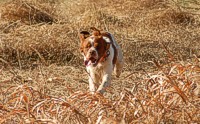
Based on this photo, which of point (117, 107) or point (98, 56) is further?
point (98, 56)

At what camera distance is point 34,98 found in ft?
13.1

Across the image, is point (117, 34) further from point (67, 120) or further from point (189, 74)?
point (67, 120)

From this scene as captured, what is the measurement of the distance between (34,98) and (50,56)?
192 inches

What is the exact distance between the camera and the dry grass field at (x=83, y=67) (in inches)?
141

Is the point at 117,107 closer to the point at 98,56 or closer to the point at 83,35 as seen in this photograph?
the point at 98,56

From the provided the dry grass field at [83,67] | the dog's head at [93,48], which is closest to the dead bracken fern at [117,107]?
the dry grass field at [83,67]

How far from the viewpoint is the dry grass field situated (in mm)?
3584

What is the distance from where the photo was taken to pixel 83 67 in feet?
27.7

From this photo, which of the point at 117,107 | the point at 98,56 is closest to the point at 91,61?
the point at 98,56

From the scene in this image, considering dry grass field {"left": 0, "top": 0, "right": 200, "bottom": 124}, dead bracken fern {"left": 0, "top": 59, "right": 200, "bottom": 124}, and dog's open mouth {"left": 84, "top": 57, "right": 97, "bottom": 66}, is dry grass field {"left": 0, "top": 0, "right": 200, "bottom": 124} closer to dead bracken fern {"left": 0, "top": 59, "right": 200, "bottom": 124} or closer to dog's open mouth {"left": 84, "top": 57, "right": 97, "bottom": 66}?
dead bracken fern {"left": 0, "top": 59, "right": 200, "bottom": 124}

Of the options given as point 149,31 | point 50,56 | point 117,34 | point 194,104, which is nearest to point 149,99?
point 194,104

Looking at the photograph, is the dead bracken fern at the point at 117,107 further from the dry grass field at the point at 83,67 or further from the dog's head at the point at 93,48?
the dog's head at the point at 93,48

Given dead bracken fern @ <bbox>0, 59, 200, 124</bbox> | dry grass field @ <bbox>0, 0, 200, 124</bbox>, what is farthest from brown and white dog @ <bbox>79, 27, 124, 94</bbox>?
dead bracken fern @ <bbox>0, 59, 200, 124</bbox>

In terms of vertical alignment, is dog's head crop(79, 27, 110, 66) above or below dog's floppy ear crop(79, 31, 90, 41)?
below
